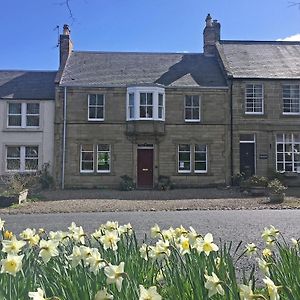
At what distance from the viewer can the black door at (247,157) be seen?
24.1m

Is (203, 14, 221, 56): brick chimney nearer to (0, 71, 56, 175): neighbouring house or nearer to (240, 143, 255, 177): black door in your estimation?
(240, 143, 255, 177): black door

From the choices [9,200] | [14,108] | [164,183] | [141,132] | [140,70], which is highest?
[140,70]

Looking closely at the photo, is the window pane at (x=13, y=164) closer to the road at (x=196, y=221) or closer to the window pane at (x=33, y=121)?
the window pane at (x=33, y=121)

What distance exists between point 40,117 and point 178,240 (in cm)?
2242

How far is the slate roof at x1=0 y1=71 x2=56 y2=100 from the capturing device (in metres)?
24.6

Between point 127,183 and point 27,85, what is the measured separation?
35.5 ft

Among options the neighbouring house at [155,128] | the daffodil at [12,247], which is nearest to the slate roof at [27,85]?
the neighbouring house at [155,128]

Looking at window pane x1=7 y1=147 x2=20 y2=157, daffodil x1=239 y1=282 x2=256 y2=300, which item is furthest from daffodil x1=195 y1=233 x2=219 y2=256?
window pane x1=7 y1=147 x2=20 y2=157

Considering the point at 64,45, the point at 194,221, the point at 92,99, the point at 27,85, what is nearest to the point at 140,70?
the point at 92,99

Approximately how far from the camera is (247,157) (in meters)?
24.3

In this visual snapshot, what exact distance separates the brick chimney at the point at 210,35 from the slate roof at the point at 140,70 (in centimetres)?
91

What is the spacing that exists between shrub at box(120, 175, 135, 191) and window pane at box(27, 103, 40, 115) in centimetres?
782

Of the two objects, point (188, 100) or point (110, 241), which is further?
point (188, 100)

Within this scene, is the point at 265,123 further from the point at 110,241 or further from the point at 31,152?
the point at 110,241
